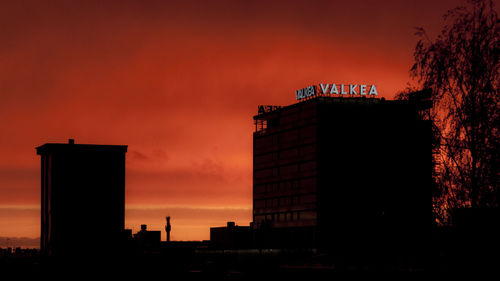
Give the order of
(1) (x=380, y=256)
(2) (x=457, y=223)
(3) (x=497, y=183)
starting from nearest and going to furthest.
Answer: (2) (x=457, y=223), (3) (x=497, y=183), (1) (x=380, y=256)

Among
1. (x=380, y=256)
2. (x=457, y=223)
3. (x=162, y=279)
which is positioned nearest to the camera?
(x=457, y=223)

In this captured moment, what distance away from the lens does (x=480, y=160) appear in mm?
43781

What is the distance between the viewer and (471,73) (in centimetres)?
4469

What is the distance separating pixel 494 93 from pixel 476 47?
2828 millimetres

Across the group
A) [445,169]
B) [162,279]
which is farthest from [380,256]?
[445,169]

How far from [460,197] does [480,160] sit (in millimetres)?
2402

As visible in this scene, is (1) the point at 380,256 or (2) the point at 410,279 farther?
(1) the point at 380,256

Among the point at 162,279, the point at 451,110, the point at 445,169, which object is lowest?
the point at 162,279

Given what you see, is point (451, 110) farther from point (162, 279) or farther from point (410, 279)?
point (162, 279)

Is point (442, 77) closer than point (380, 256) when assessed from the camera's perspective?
Yes

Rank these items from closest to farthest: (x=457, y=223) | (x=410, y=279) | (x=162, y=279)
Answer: (x=457, y=223)
(x=410, y=279)
(x=162, y=279)

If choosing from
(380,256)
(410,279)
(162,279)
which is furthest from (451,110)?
(380,256)

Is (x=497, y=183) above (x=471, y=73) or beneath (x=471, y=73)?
beneath

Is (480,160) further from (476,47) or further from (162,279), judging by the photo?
(162,279)
